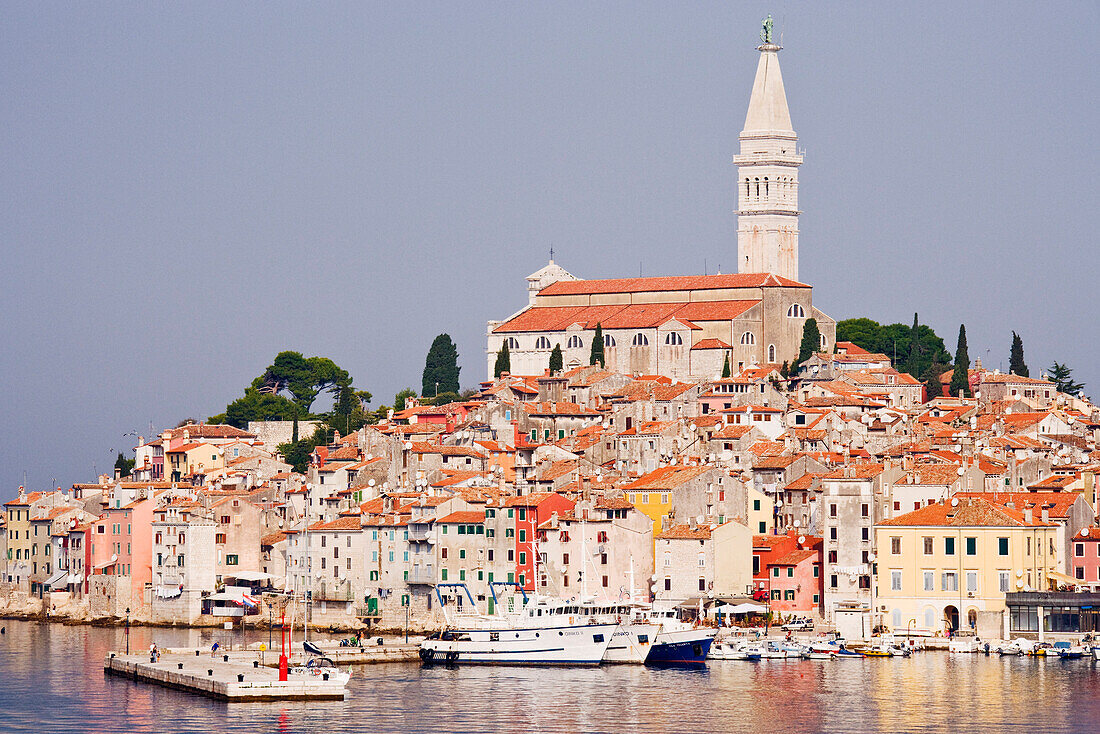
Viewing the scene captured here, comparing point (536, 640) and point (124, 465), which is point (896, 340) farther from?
point (536, 640)

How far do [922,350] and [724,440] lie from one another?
3085 centimetres

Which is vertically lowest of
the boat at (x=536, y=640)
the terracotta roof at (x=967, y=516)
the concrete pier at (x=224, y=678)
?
the concrete pier at (x=224, y=678)

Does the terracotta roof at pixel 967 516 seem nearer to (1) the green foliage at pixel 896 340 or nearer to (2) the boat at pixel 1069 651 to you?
(2) the boat at pixel 1069 651

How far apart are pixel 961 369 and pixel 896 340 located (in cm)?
1259

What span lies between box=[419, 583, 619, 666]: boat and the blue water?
61 cm

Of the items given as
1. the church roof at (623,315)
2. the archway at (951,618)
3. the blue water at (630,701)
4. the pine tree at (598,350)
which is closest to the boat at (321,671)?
the blue water at (630,701)

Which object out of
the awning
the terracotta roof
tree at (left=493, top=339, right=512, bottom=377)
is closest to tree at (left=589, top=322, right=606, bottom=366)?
tree at (left=493, top=339, right=512, bottom=377)

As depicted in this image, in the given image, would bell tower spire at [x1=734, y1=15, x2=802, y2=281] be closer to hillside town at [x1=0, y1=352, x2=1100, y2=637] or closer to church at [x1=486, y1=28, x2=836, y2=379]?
church at [x1=486, y1=28, x2=836, y2=379]

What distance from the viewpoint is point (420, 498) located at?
70375 mm

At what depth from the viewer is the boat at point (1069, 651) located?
60.1 meters

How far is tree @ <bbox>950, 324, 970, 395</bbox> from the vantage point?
94.5 metres

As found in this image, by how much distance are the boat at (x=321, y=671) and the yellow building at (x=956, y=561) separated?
1499 cm

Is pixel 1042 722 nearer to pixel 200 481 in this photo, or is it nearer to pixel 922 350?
pixel 200 481

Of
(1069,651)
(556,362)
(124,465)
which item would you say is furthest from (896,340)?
(1069,651)
